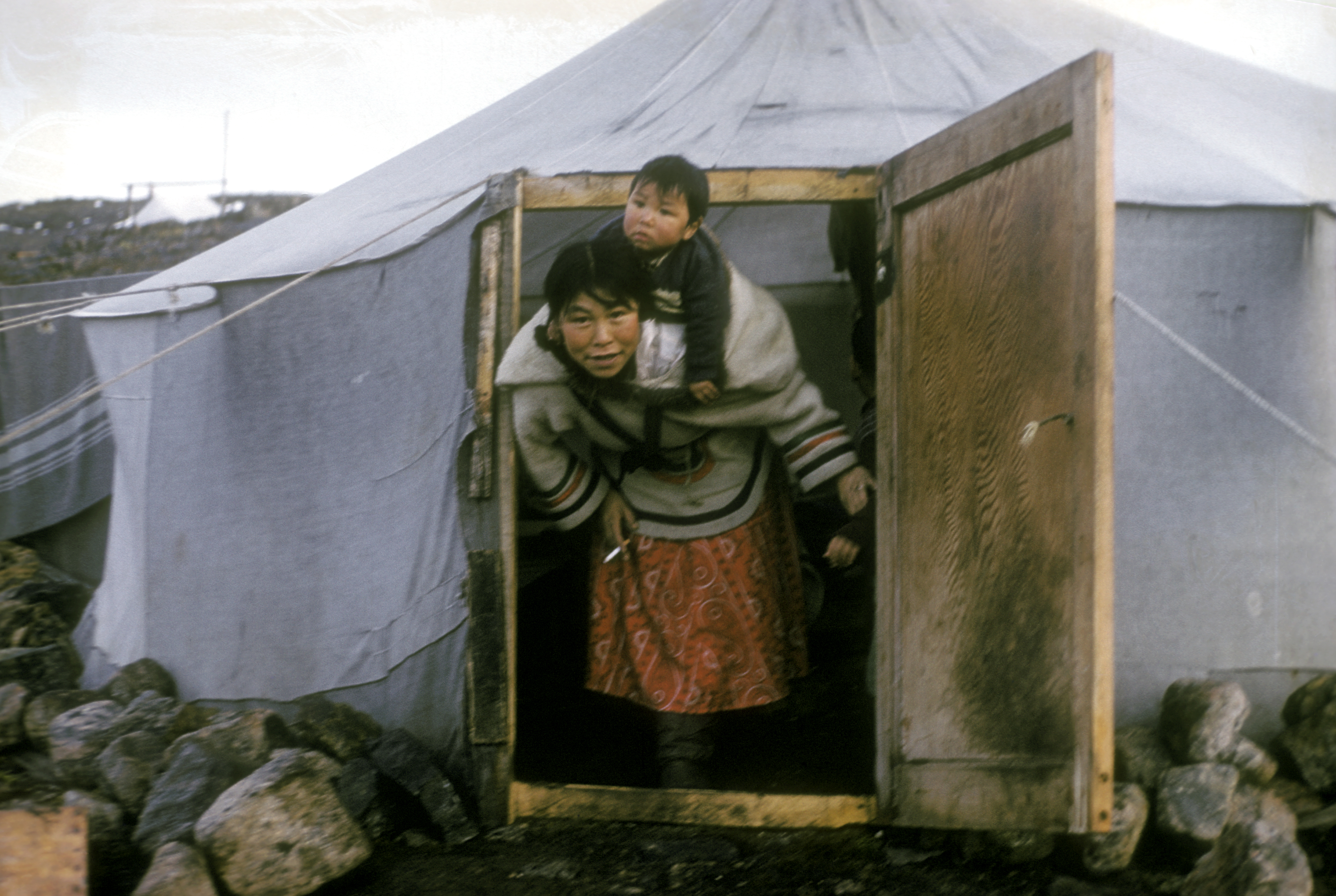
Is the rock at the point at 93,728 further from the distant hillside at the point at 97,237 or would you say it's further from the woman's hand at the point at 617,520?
the distant hillside at the point at 97,237

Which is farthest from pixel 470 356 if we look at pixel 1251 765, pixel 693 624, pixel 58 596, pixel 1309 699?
pixel 58 596

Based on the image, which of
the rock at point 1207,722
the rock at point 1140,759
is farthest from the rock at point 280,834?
the rock at point 1207,722

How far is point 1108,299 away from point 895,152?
981mm

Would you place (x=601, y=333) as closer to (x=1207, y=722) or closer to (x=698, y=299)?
(x=698, y=299)

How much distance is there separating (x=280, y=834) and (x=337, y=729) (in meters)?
0.54

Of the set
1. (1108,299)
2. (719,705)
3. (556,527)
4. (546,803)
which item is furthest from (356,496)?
(1108,299)

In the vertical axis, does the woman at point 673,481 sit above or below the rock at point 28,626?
above

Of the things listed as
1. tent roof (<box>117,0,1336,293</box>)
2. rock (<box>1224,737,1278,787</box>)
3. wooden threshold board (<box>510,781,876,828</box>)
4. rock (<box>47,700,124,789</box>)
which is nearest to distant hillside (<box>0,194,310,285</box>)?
tent roof (<box>117,0,1336,293</box>)

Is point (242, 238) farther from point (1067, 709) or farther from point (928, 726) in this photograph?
point (1067, 709)

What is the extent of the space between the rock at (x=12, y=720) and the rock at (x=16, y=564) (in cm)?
154

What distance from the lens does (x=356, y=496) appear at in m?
2.80

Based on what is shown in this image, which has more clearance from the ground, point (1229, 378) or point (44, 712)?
point (1229, 378)

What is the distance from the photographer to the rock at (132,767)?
2.43 m

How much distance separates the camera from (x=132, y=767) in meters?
2.48
